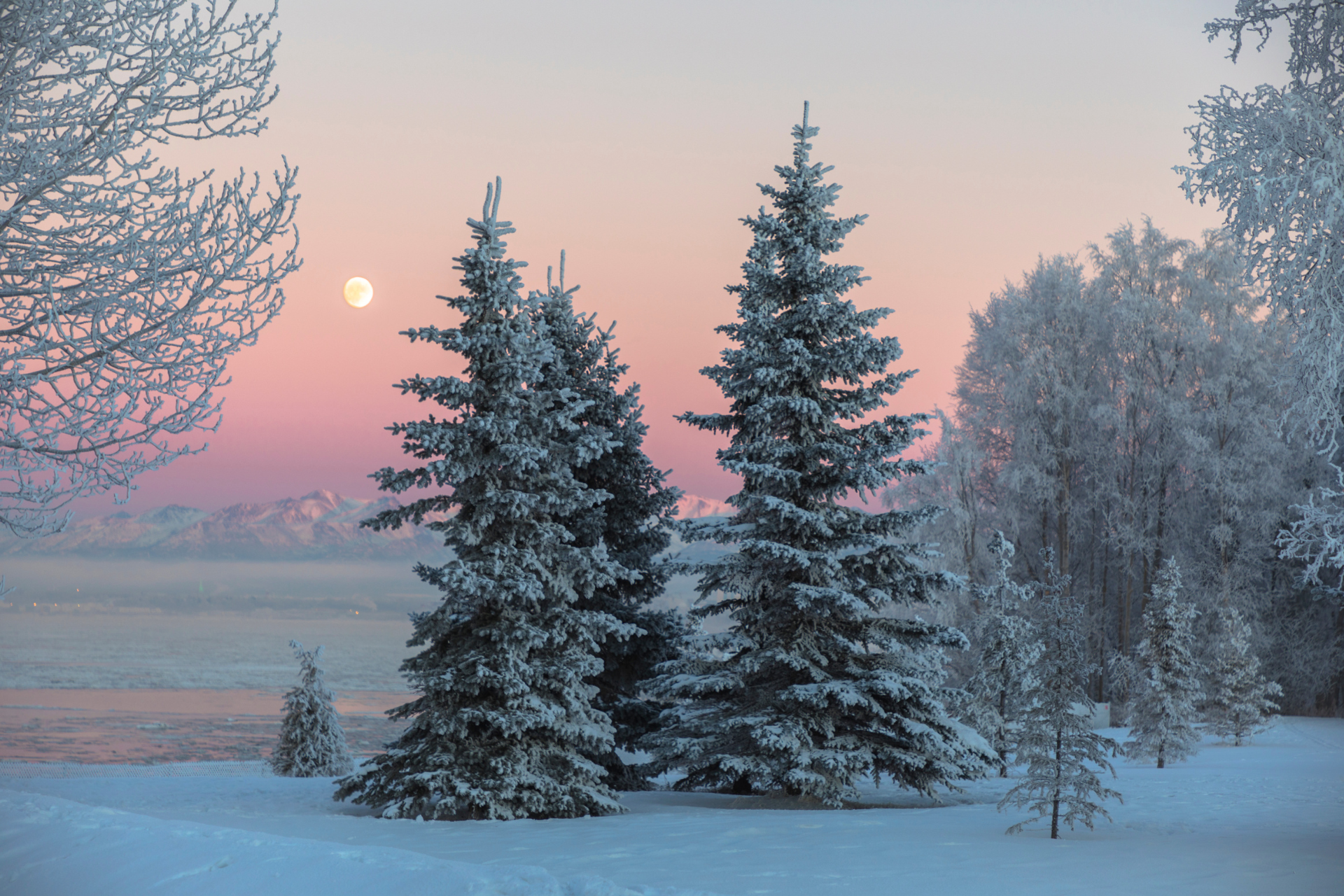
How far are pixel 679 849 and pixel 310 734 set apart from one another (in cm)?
1530

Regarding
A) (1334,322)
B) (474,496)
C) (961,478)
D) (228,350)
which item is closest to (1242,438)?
(961,478)

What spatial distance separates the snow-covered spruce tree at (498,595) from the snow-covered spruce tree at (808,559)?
153cm

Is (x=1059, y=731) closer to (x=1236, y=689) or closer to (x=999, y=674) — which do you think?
(x=999, y=674)

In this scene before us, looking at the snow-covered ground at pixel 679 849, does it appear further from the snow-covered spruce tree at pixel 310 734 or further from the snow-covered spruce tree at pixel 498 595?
the snow-covered spruce tree at pixel 310 734

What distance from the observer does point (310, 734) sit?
2270 cm

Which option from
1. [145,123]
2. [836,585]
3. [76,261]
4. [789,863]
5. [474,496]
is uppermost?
[145,123]

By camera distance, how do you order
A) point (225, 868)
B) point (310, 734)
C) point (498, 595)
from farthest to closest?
point (310, 734) < point (498, 595) < point (225, 868)

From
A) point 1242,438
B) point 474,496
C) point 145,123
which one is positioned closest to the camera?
point 145,123

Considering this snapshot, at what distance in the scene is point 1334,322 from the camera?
9.19 metres

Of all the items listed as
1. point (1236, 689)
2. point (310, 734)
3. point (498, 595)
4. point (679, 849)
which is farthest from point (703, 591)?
point (1236, 689)

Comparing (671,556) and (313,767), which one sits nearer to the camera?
(671,556)

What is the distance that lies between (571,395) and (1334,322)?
855cm

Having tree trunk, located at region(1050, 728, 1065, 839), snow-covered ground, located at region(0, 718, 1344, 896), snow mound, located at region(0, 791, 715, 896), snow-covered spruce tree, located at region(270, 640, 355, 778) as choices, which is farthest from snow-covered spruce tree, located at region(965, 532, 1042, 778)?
snow mound, located at region(0, 791, 715, 896)

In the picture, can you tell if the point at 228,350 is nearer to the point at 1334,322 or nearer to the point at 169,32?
the point at 169,32
